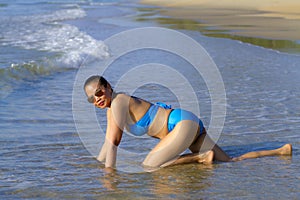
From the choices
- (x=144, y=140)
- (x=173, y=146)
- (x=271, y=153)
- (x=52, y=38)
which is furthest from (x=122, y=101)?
(x=52, y=38)

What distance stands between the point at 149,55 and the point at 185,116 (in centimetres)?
839

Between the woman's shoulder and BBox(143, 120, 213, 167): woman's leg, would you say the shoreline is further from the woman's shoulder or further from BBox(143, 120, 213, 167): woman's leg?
the woman's shoulder

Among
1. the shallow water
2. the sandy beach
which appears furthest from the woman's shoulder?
the sandy beach

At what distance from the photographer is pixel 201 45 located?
16453 mm

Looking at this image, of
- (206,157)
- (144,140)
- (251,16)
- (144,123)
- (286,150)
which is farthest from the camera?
(251,16)

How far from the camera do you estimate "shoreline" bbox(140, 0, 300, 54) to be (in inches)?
676

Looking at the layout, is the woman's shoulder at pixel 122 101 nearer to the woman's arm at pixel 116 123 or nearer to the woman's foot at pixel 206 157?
the woman's arm at pixel 116 123

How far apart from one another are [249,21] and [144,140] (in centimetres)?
1728

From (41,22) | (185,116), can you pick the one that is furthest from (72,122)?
(41,22)

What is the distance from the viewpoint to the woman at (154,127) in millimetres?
5258

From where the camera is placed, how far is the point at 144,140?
21.5ft

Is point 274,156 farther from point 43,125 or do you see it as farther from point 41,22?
point 41,22

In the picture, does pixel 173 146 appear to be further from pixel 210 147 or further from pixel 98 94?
pixel 98 94

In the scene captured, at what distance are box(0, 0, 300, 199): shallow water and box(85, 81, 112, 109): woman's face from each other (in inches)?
25.0
